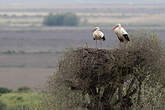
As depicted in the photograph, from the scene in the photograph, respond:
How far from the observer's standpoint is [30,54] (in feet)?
258

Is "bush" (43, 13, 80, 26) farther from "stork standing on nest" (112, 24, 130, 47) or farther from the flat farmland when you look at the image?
"stork standing on nest" (112, 24, 130, 47)

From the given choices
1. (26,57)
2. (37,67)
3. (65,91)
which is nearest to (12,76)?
(37,67)

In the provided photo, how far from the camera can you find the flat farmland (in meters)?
59.0

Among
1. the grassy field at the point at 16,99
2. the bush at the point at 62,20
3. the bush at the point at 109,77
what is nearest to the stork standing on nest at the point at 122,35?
the bush at the point at 109,77

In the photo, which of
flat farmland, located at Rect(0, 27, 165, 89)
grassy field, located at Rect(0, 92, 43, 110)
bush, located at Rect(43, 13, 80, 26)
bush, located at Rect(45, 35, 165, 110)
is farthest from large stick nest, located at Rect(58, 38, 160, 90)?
bush, located at Rect(43, 13, 80, 26)

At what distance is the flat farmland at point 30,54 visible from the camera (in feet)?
194

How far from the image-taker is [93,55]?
21719 millimetres

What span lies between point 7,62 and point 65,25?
65.1m

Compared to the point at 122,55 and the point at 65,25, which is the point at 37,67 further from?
the point at 65,25

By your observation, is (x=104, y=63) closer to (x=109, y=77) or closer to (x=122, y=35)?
(x=109, y=77)

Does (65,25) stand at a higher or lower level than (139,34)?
lower

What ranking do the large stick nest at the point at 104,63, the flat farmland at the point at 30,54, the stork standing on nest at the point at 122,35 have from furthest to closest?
the flat farmland at the point at 30,54, the stork standing on nest at the point at 122,35, the large stick nest at the point at 104,63

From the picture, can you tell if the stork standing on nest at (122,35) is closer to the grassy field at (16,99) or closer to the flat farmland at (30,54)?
the flat farmland at (30,54)

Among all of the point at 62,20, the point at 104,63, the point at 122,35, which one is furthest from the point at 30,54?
the point at 62,20
